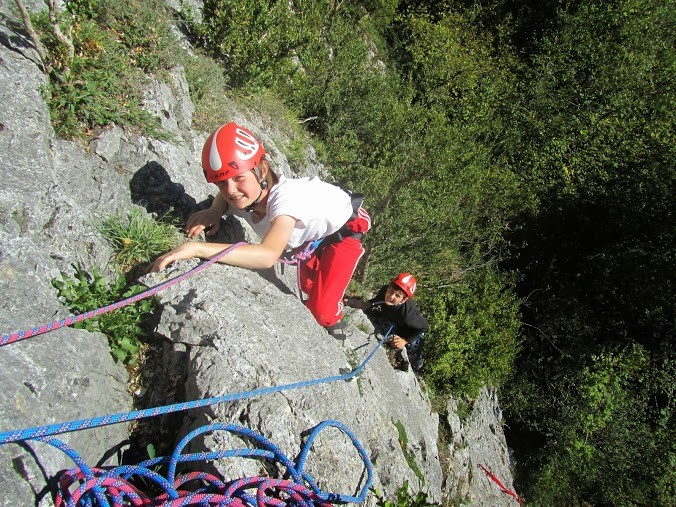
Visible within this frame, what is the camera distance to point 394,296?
532 centimetres

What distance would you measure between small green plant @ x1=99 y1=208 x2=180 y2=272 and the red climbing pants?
4.35ft

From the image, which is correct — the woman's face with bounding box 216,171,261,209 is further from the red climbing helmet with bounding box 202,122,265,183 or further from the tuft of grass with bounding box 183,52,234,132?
the tuft of grass with bounding box 183,52,234,132

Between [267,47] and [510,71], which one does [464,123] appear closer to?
[510,71]

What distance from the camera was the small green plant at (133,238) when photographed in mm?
3141

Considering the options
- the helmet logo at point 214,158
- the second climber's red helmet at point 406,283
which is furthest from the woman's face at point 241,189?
the second climber's red helmet at point 406,283

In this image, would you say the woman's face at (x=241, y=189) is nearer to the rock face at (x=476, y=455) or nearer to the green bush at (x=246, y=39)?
the green bush at (x=246, y=39)

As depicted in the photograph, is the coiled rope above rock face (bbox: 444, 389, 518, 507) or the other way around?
above

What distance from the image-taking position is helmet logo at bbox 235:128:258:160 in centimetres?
310

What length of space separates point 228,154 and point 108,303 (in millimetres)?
1113

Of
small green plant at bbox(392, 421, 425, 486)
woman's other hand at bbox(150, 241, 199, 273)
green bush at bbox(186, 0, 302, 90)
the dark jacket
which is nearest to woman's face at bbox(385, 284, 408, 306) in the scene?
the dark jacket

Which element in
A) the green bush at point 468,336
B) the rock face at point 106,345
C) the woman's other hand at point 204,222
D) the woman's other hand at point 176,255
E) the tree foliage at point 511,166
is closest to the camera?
the rock face at point 106,345

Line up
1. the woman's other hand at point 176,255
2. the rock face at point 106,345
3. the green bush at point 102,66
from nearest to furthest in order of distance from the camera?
1. the rock face at point 106,345
2. the woman's other hand at point 176,255
3. the green bush at point 102,66

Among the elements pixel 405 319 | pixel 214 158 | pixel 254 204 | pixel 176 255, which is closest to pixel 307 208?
pixel 254 204

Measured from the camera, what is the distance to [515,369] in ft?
35.7
